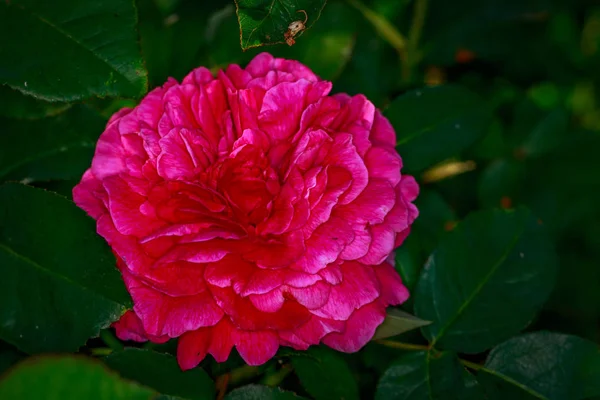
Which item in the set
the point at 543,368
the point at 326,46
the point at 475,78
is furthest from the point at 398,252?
the point at 475,78

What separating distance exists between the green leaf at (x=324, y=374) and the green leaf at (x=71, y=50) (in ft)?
1.16

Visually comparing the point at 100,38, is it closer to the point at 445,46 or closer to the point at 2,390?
the point at 2,390

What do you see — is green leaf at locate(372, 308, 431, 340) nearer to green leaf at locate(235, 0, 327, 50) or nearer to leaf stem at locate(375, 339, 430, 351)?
leaf stem at locate(375, 339, 430, 351)

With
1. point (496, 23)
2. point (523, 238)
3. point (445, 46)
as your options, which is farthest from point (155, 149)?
point (496, 23)

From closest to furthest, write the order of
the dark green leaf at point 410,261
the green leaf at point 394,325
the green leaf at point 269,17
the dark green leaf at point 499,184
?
the green leaf at point 269,17 < the green leaf at point 394,325 < the dark green leaf at point 410,261 < the dark green leaf at point 499,184

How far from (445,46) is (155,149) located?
2.63 feet

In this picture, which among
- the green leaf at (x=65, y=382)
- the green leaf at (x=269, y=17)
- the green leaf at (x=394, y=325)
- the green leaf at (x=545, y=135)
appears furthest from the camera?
the green leaf at (x=545, y=135)

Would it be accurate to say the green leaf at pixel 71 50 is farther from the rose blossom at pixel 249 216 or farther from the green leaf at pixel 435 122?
the green leaf at pixel 435 122

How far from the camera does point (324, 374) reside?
684 millimetres

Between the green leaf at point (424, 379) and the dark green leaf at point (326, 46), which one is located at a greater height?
the dark green leaf at point (326, 46)

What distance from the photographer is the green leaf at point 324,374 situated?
669 millimetres

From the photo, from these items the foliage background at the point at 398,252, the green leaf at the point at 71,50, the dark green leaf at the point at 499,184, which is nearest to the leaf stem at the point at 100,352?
the foliage background at the point at 398,252

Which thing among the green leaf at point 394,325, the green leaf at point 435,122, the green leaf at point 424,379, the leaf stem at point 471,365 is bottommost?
the leaf stem at point 471,365

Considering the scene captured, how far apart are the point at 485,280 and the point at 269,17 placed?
1.41 ft
